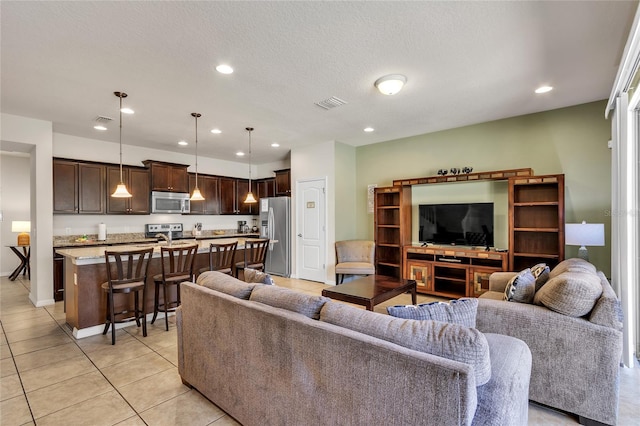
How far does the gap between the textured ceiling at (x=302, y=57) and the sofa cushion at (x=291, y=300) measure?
6.30 feet

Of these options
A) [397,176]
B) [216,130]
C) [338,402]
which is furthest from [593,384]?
[216,130]

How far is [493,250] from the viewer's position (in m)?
4.40

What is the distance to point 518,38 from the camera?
248cm

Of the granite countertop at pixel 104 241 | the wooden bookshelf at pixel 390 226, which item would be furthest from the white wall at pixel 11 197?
the wooden bookshelf at pixel 390 226

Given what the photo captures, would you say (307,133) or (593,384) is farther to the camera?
(307,133)

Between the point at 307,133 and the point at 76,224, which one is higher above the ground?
the point at 307,133

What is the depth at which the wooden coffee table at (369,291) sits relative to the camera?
124 inches

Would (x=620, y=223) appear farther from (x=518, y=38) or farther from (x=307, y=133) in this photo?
(x=307, y=133)

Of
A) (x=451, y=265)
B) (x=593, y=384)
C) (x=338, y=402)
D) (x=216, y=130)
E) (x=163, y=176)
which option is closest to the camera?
(x=338, y=402)

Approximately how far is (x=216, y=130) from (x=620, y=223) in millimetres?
5223

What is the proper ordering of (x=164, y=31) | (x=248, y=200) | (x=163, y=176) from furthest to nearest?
(x=163, y=176), (x=248, y=200), (x=164, y=31)

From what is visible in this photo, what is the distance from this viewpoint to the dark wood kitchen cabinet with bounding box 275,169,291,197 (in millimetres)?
6836

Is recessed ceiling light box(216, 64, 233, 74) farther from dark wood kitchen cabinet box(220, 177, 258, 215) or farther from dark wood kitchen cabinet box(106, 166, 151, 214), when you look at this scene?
dark wood kitchen cabinet box(220, 177, 258, 215)

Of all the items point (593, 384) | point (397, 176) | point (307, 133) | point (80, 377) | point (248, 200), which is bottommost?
point (80, 377)
